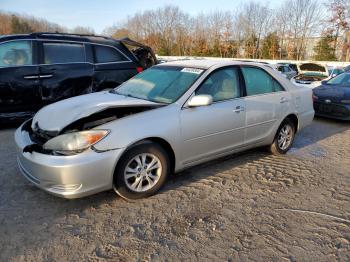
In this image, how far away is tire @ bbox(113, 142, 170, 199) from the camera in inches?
128

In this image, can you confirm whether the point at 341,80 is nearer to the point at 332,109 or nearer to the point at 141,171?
the point at 332,109

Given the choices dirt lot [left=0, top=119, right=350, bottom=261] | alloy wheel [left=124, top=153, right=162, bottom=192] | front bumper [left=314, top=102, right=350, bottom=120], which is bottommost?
dirt lot [left=0, top=119, right=350, bottom=261]

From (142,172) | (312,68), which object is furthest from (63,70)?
(312,68)

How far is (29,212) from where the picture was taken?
315 centimetres

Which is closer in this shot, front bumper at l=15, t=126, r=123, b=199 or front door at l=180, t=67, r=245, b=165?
front bumper at l=15, t=126, r=123, b=199

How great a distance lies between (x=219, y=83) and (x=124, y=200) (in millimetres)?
1888

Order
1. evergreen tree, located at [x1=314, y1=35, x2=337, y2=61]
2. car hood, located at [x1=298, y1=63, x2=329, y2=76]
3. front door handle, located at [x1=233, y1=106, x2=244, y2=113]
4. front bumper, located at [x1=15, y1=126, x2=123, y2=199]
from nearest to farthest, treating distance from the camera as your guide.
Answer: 1. front bumper, located at [x1=15, y1=126, x2=123, y2=199]
2. front door handle, located at [x1=233, y1=106, x2=244, y2=113]
3. car hood, located at [x1=298, y1=63, x2=329, y2=76]
4. evergreen tree, located at [x1=314, y1=35, x2=337, y2=61]

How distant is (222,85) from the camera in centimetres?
418

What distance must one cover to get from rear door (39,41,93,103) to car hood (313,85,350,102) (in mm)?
5425

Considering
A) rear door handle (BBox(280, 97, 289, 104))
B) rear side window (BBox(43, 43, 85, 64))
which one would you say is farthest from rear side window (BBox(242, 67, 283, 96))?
rear side window (BBox(43, 43, 85, 64))

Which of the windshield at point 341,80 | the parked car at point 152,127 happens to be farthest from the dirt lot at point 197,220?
the windshield at point 341,80

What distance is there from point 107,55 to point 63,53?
34.2 inches

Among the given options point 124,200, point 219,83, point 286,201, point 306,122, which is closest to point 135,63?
point 219,83

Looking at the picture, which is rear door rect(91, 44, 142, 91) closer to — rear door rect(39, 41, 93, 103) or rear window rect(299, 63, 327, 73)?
rear door rect(39, 41, 93, 103)
